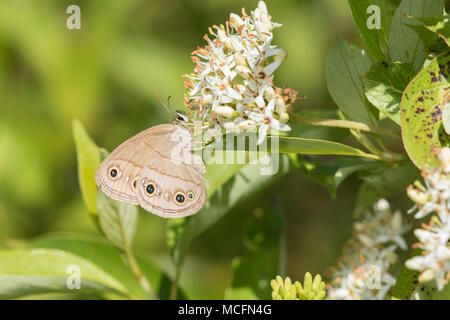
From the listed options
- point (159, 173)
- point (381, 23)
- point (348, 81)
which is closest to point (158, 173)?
point (159, 173)

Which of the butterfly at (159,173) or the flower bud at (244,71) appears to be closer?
the flower bud at (244,71)

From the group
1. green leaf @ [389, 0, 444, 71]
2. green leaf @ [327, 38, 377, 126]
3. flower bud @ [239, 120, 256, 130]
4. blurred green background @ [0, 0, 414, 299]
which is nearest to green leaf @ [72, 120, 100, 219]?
flower bud @ [239, 120, 256, 130]

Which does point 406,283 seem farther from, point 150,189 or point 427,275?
point 150,189

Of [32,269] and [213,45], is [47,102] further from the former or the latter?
[213,45]

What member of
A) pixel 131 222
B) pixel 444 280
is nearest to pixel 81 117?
pixel 131 222

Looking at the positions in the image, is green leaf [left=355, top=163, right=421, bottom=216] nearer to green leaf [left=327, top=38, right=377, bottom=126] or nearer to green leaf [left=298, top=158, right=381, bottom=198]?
green leaf [left=298, top=158, right=381, bottom=198]

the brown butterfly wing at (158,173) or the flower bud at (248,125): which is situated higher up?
the flower bud at (248,125)

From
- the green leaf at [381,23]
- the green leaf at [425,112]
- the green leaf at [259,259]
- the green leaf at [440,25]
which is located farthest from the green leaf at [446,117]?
the green leaf at [259,259]

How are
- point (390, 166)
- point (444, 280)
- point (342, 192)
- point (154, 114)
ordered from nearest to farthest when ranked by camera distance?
point (444, 280)
point (390, 166)
point (154, 114)
point (342, 192)

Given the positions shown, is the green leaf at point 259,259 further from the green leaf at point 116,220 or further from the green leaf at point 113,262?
the green leaf at point 116,220
